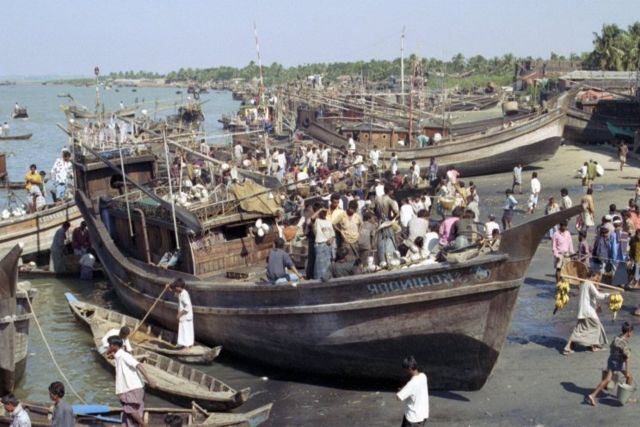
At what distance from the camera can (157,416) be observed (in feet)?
35.4

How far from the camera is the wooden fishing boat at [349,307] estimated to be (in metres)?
10.7

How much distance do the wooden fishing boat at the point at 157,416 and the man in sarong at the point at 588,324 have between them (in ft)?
16.7

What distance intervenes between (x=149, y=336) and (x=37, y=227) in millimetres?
8257

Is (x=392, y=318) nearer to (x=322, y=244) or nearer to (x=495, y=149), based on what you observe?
(x=322, y=244)

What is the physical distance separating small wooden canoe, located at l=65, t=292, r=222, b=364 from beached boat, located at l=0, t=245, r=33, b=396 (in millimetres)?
1982

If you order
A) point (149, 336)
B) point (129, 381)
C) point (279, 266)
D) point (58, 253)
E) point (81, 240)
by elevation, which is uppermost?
point (279, 266)

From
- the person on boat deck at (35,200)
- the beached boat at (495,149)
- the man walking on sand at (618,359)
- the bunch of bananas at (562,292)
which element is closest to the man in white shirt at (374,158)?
the beached boat at (495,149)

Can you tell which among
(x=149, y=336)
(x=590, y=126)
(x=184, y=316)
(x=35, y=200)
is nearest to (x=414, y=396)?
(x=184, y=316)

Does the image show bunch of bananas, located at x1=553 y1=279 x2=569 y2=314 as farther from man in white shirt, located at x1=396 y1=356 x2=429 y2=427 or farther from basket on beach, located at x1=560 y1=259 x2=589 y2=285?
man in white shirt, located at x1=396 y1=356 x2=429 y2=427

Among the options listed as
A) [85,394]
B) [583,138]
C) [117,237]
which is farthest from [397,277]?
[583,138]

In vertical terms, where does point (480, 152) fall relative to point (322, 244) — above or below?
below

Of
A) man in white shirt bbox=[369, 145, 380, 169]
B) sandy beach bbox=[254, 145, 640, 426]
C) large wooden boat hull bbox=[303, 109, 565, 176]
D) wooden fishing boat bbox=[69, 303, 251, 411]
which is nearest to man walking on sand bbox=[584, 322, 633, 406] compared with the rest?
sandy beach bbox=[254, 145, 640, 426]

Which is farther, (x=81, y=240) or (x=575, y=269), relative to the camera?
(x=81, y=240)

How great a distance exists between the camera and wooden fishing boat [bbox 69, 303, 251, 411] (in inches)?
442
